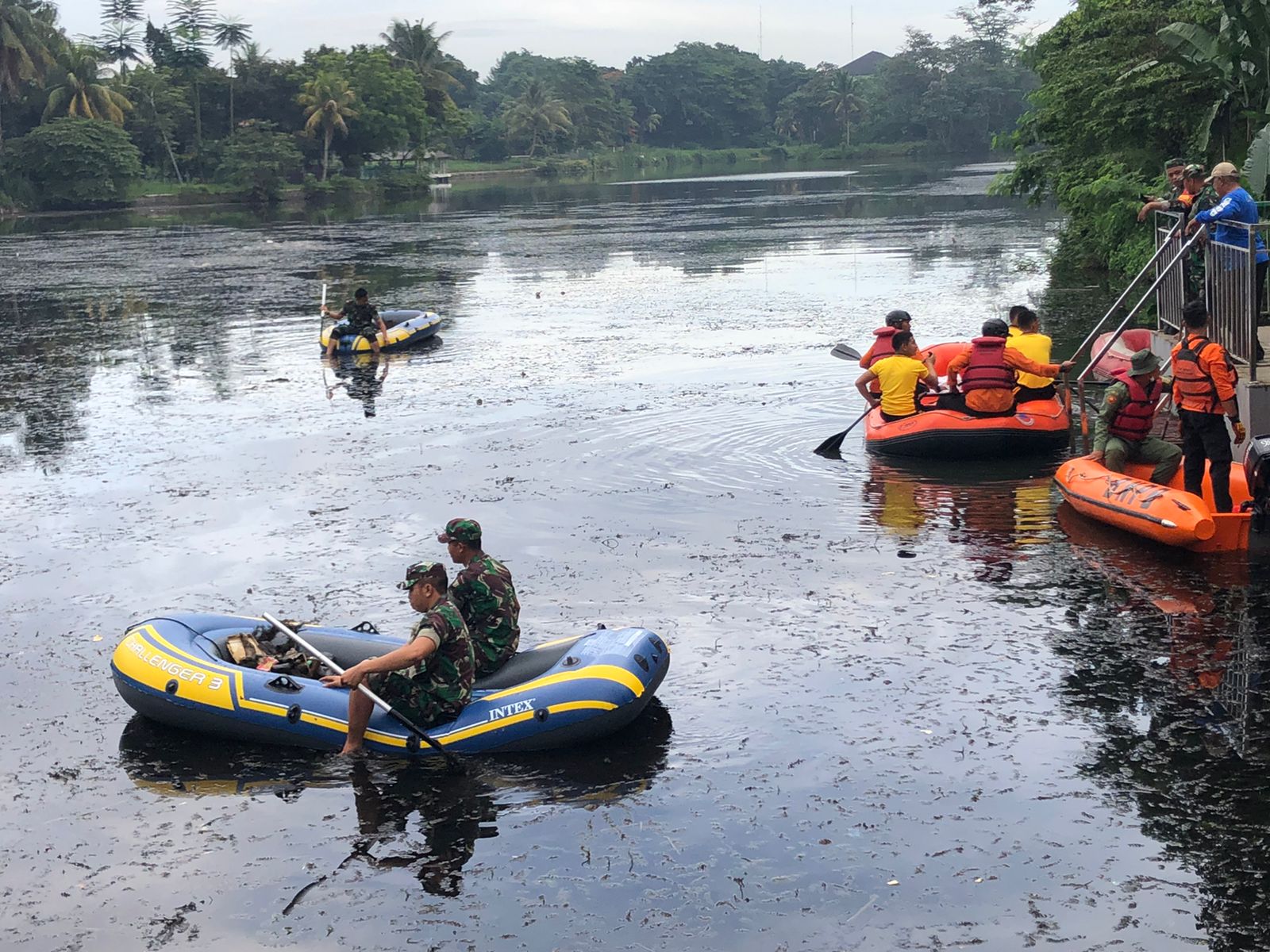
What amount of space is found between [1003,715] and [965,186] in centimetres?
6878

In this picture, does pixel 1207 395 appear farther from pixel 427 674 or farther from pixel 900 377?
pixel 427 674

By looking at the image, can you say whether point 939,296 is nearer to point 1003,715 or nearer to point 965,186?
point 1003,715

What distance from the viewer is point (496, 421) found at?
18.3 metres

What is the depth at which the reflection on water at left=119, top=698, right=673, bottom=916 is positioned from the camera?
7.61 meters

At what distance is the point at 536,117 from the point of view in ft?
431

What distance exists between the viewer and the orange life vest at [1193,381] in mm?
11469

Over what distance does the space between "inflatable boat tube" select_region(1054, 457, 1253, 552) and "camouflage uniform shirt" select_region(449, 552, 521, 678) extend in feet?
18.1

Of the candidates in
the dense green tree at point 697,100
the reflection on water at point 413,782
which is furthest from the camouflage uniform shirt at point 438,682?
the dense green tree at point 697,100

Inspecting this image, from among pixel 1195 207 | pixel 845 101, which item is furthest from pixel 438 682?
pixel 845 101

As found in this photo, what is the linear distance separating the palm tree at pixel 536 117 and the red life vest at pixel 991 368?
12095 cm

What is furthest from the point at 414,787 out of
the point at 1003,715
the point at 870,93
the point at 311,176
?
the point at 870,93

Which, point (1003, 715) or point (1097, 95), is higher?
point (1097, 95)

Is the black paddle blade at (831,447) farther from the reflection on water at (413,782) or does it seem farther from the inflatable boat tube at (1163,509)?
the reflection on water at (413,782)

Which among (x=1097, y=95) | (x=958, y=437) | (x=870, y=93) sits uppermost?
(x=870, y=93)
